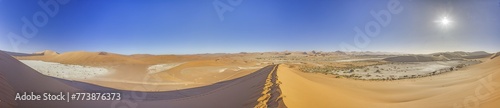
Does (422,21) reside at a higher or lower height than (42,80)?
higher

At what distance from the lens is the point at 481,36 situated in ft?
33.9

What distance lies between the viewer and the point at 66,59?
656 inches

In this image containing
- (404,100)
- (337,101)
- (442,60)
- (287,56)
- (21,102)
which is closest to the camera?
(21,102)

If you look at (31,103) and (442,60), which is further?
(442,60)

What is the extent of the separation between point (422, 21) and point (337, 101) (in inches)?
254

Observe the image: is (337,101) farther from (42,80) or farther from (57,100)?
(42,80)

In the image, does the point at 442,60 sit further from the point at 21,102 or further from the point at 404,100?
the point at 21,102

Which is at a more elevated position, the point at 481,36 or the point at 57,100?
the point at 481,36

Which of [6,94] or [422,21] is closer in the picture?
[6,94]

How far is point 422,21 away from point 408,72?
325 centimetres

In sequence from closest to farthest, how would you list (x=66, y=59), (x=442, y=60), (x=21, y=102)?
1. (x=21, y=102)
2. (x=442, y=60)
3. (x=66, y=59)

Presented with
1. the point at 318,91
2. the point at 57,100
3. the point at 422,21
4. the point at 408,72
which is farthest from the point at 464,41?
the point at 57,100

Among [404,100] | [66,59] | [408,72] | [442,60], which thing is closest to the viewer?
[404,100]

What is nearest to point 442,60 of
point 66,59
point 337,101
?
point 337,101
